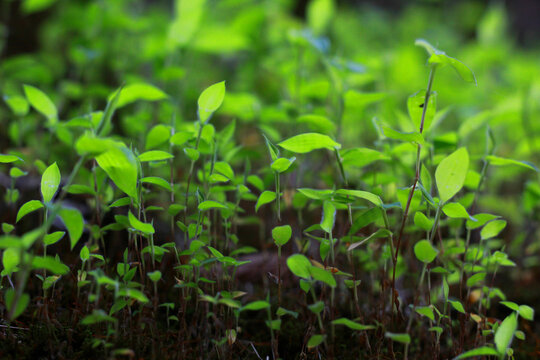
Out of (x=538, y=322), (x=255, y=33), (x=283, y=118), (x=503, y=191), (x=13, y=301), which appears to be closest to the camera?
(x=13, y=301)

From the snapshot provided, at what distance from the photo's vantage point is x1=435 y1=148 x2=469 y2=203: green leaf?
2.16ft

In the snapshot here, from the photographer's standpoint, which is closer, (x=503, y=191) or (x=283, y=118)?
(x=283, y=118)

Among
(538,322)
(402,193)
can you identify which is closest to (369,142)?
(538,322)

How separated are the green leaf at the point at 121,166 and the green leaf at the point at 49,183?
0.12 m

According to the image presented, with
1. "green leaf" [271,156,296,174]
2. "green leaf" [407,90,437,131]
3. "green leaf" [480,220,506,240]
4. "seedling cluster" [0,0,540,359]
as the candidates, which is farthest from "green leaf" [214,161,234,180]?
"green leaf" [480,220,506,240]

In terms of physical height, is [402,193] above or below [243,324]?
above

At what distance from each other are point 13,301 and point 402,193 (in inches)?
26.1

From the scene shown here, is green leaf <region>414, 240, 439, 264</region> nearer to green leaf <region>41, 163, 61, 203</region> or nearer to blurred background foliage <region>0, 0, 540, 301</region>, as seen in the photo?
blurred background foliage <region>0, 0, 540, 301</region>

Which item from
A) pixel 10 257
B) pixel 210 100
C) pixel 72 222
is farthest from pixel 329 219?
pixel 10 257

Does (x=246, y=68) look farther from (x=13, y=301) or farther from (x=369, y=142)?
(x=13, y=301)

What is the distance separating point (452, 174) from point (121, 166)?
555mm

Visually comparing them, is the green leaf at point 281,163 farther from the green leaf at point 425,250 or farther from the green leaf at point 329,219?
the green leaf at point 425,250

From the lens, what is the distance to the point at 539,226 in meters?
1.37

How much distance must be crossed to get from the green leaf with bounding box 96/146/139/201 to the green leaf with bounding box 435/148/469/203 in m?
0.51
